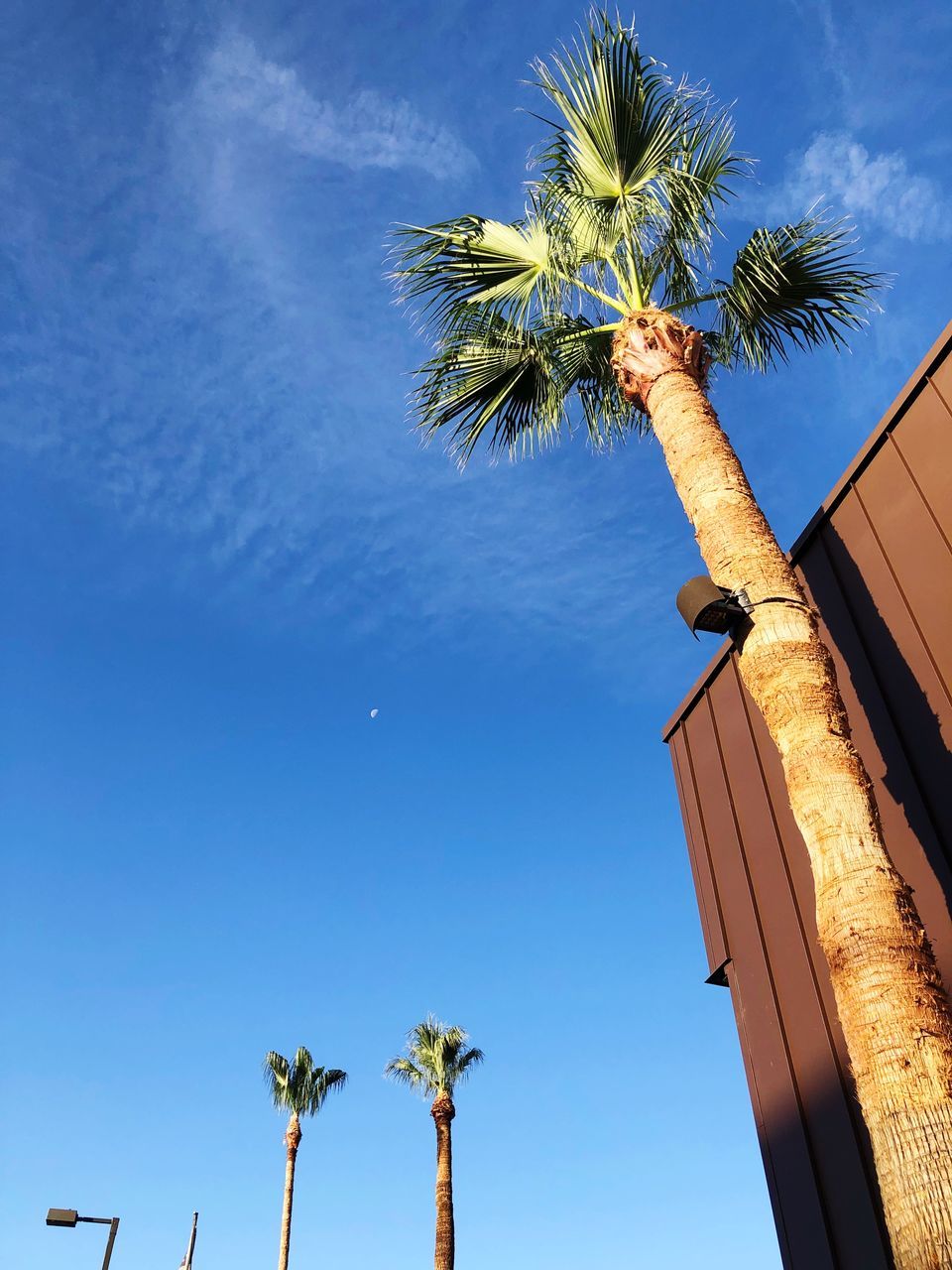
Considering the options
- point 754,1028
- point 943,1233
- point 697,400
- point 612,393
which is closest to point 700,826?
point 754,1028

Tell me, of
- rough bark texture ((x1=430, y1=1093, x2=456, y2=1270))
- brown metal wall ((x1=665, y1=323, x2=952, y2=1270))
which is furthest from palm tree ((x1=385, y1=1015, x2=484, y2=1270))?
brown metal wall ((x1=665, y1=323, x2=952, y2=1270))

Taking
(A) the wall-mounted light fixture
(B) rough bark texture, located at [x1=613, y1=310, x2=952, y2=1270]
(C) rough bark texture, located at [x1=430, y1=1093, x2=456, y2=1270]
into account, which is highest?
(C) rough bark texture, located at [x1=430, y1=1093, x2=456, y2=1270]

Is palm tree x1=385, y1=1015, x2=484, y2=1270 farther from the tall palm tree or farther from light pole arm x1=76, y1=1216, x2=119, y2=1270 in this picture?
the tall palm tree

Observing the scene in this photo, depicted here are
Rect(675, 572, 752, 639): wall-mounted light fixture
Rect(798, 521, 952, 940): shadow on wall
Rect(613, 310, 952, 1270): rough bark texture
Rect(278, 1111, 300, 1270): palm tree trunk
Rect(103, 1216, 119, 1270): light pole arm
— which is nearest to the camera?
Rect(613, 310, 952, 1270): rough bark texture

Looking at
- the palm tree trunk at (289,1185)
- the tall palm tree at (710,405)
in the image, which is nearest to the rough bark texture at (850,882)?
the tall palm tree at (710,405)

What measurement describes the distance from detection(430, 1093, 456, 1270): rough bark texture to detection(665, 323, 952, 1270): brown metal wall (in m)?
18.7

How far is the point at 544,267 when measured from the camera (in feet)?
Answer: 24.6

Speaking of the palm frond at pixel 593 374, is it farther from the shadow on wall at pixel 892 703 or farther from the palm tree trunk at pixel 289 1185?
the palm tree trunk at pixel 289 1185

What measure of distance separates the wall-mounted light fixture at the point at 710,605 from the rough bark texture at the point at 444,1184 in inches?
861

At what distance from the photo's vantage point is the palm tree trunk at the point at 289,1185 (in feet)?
85.6

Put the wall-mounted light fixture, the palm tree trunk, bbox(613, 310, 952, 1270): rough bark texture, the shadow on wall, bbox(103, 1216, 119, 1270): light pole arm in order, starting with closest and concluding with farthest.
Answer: bbox(613, 310, 952, 1270): rough bark texture, the wall-mounted light fixture, the shadow on wall, bbox(103, 1216, 119, 1270): light pole arm, the palm tree trunk

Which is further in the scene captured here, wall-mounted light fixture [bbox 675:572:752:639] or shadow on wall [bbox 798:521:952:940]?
shadow on wall [bbox 798:521:952:940]

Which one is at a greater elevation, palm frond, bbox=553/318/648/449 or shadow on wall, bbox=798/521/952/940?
palm frond, bbox=553/318/648/449

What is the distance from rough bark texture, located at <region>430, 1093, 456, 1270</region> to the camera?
20.9m
